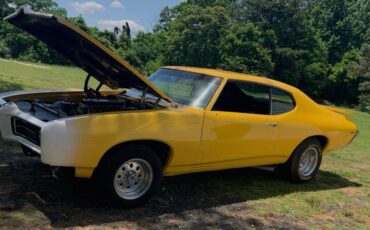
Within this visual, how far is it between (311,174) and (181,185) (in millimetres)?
2295

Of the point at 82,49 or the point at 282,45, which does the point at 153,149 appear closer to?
the point at 82,49

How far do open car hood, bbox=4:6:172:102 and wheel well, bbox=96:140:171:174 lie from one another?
0.54 m

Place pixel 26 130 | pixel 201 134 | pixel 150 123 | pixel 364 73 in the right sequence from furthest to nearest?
pixel 364 73, pixel 201 134, pixel 26 130, pixel 150 123

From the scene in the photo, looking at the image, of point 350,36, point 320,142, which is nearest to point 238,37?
point 350,36

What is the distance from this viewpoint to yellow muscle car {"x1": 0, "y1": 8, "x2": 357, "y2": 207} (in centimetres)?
459

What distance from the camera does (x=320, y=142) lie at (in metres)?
7.30

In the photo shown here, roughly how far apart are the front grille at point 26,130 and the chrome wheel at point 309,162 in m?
4.00

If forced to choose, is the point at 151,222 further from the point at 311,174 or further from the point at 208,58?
the point at 208,58

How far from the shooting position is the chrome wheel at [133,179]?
16.1 feet

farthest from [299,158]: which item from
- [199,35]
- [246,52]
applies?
[199,35]

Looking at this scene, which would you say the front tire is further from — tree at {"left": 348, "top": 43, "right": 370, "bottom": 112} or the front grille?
A: tree at {"left": 348, "top": 43, "right": 370, "bottom": 112}

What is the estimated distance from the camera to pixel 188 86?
6070 millimetres

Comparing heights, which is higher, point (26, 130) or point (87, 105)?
point (87, 105)

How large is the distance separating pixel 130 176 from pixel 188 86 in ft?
5.35
